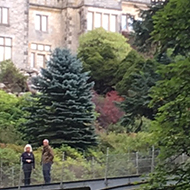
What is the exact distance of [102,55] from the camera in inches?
1779

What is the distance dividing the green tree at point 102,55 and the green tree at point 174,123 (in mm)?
29980

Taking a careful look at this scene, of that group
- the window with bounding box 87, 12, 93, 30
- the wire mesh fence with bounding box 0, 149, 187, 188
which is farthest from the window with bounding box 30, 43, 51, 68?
the wire mesh fence with bounding box 0, 149, 187, 188

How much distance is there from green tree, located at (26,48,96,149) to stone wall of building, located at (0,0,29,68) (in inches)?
745

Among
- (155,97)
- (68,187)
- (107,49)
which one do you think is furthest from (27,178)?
(107,49)

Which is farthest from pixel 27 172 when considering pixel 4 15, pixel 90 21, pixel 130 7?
pixel 130 7

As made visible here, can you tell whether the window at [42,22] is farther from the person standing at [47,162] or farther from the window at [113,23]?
the person standing at [47,162]

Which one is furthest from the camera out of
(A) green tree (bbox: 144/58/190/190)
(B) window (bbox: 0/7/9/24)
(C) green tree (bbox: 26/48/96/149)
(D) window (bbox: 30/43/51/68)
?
(D) window (bbox: 30/43/51/68)

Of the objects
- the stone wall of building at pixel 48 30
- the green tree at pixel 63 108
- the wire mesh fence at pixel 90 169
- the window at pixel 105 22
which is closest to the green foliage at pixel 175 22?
the wire mesh fence at pixel 90 169

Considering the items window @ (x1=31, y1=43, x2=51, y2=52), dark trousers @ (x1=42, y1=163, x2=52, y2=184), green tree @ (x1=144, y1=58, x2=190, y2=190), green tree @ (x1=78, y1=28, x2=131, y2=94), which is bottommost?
dark trousers @ (x1=42, y1=163, x2=52, y2=184)

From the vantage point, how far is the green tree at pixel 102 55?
42.9 meters

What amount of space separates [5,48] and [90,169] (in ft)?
96.3

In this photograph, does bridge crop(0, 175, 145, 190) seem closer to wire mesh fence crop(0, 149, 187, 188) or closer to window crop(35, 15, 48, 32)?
wire mesh fence crop(0, 149, 187, 188)

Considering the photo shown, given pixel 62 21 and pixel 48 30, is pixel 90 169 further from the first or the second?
pixel 62 21

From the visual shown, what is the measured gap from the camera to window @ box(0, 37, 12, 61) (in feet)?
161
